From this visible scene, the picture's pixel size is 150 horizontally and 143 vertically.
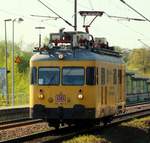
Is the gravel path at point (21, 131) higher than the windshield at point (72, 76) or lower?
lower

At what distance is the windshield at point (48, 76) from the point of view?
23109 mm

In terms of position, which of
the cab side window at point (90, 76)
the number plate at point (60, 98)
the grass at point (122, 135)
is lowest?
the grass at point (122, 135)

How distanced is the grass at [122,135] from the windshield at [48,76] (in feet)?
7.45

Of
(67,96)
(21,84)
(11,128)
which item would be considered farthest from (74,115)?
(21,84)

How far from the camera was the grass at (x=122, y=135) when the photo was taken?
66.1ft

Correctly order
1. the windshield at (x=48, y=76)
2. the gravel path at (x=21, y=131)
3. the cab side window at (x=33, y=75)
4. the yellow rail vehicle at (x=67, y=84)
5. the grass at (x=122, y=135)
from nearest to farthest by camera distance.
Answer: the grass at (x=122, y=135) < the gravel path at (x=21, y=131) < the yellow rail vehicle at (x=67, y=84) < the windshield at (x=48, y=76) < the cab side window at (x=33, y=75)

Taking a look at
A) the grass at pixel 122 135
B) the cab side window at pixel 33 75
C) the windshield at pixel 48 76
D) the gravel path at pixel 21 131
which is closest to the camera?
the grass at pixel 122 135

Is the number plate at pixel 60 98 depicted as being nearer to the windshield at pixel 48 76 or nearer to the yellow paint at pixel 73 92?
the yellow paint at pixel 73 92

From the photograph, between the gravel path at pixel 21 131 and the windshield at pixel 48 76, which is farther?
the windshield at pixel 48 76

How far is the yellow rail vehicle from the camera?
22734 mm

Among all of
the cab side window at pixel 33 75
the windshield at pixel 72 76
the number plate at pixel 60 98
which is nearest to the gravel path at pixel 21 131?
the number plate at pixel 60 98

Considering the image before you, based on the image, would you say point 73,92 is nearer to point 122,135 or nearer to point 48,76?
point 48,76

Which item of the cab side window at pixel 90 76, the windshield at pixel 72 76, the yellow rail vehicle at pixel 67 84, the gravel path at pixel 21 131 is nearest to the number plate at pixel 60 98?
the yellow rail vehicle at pixel 67 84

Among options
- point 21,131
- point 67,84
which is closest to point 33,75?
point 67,84
